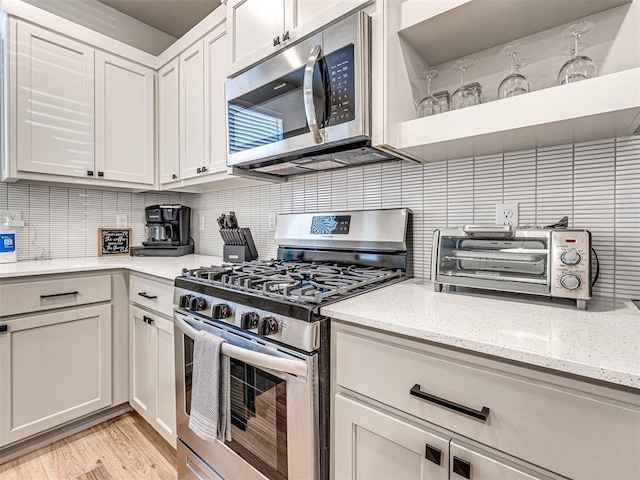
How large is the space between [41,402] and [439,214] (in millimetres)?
2150

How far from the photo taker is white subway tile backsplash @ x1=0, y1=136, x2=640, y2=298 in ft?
3.43

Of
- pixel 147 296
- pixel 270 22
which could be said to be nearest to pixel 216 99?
pixel 270 22

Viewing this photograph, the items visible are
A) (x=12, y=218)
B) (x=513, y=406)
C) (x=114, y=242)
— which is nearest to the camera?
(x=513, y=406)

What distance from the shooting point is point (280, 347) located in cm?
101

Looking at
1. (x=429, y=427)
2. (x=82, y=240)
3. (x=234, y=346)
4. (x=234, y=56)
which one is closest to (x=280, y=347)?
(x=234, y=346)

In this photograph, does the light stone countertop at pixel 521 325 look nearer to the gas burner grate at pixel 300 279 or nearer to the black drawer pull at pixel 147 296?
the gas burner grate at pixel 300 279

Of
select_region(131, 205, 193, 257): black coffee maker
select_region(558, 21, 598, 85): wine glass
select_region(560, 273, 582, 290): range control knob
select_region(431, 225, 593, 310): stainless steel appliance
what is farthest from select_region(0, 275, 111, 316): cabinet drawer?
select_region(558, 21, 598, 85): wine glass

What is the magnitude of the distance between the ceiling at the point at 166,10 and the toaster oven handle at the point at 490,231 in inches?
96.8

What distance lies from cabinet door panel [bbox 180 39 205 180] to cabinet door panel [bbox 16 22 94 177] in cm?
55

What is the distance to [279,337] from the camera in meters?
1.00

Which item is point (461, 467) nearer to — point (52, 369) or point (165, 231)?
point (52, 369)

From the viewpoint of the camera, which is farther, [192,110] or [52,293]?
[192,110]

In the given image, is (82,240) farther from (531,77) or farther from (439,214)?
(531,77)

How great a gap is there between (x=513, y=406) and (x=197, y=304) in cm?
106
